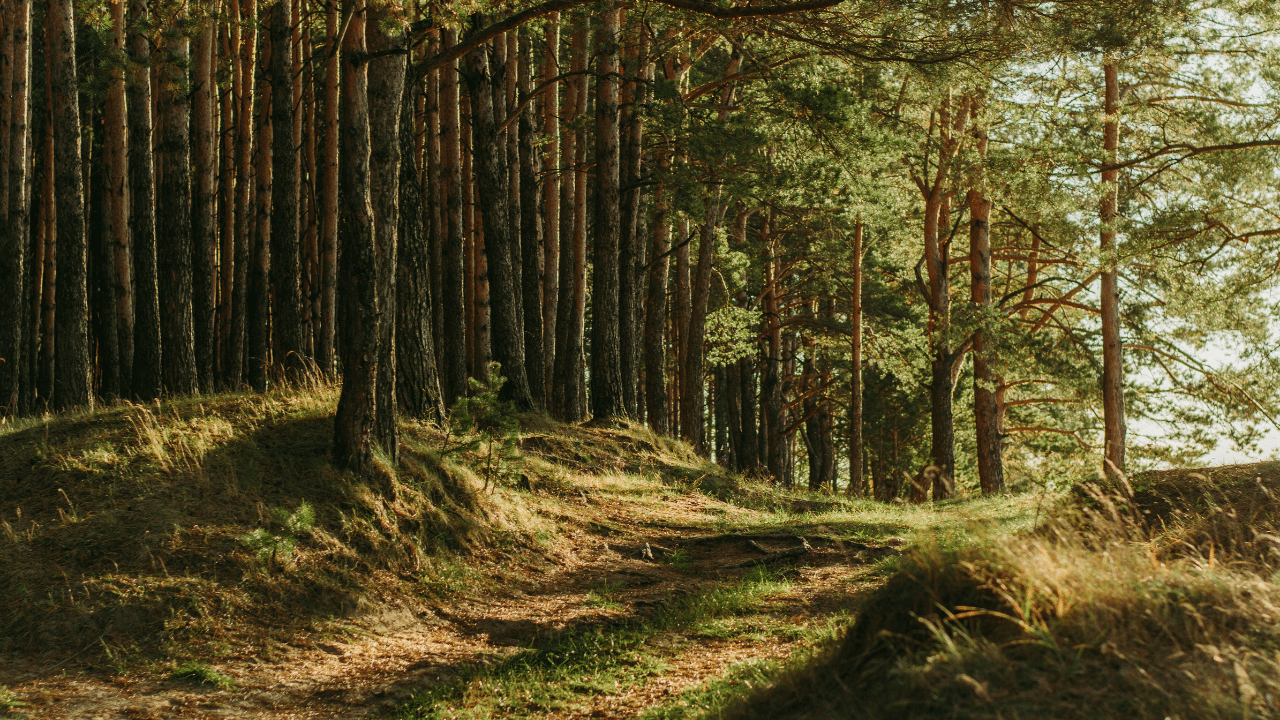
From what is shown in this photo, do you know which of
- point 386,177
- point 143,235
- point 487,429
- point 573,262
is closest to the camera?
point 386,177

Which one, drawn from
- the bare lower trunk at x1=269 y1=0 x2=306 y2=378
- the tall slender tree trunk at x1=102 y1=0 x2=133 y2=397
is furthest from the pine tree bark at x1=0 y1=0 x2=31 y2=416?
the bare lower trunk at x1=269 y1=0 x2=306 y2=378

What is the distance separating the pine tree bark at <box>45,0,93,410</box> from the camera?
1098 cm

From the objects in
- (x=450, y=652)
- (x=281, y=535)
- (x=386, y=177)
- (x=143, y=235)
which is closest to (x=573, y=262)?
(x=143, y=235)

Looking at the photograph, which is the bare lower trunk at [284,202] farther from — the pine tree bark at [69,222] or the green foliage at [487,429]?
the green foliage at [487,429]

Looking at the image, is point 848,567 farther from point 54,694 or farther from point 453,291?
point 453,291

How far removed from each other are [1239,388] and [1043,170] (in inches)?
301

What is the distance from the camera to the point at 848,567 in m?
7.84

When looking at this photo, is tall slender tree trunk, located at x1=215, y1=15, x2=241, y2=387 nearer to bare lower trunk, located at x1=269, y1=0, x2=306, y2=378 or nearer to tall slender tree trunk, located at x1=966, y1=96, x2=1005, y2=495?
bare lower trunk, located at x1=269, y1=0, x2=306, y2=378

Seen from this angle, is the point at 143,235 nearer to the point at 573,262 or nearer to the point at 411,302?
the point at 411,302

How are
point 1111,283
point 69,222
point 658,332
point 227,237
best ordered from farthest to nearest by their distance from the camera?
point 658,332
point 227,237
point 1111,283
point 69,222

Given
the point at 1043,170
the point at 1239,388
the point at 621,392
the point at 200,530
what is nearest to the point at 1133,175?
the point at 1043,170

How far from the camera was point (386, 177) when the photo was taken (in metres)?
7.57

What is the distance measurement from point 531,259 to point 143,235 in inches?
223

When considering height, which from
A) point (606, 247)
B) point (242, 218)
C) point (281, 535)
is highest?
point (242, 218)
